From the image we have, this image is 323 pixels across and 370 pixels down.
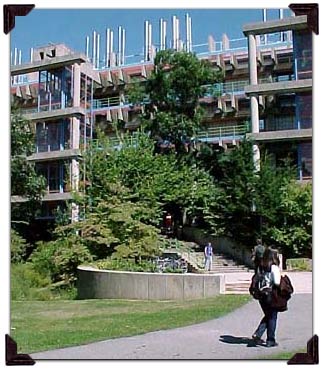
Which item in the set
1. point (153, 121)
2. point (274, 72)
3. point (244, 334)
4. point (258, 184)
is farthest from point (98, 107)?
point (244, 334)

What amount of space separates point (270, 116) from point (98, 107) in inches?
239

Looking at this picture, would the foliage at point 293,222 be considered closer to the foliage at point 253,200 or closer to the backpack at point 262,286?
the foliage at point 253,200

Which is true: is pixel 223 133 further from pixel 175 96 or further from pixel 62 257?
pixel 62 257

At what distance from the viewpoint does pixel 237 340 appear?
17.6 feet

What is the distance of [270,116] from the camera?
15.9 m

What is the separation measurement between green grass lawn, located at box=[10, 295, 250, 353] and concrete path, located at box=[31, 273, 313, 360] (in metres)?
0.24

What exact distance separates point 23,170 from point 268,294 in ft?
18.1

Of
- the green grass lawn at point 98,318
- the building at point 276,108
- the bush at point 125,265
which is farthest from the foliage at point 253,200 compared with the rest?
the green grass lawn at point 98,318

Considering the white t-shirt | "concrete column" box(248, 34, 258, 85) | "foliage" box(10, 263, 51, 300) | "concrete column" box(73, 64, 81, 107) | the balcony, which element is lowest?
"foliage" box(10, 263, 51, 300)

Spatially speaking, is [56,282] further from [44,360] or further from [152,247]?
[44,360]

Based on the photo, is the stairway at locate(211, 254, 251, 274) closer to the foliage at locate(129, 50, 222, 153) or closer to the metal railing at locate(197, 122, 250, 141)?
the metal railing at locate(197, 122, 250, 141)

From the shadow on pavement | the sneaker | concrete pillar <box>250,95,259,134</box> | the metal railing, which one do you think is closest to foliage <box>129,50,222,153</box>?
the metal railing

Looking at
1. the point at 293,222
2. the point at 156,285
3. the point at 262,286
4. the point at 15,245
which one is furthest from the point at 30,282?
the point at 262,286

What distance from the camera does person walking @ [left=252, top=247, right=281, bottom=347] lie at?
203 inches
